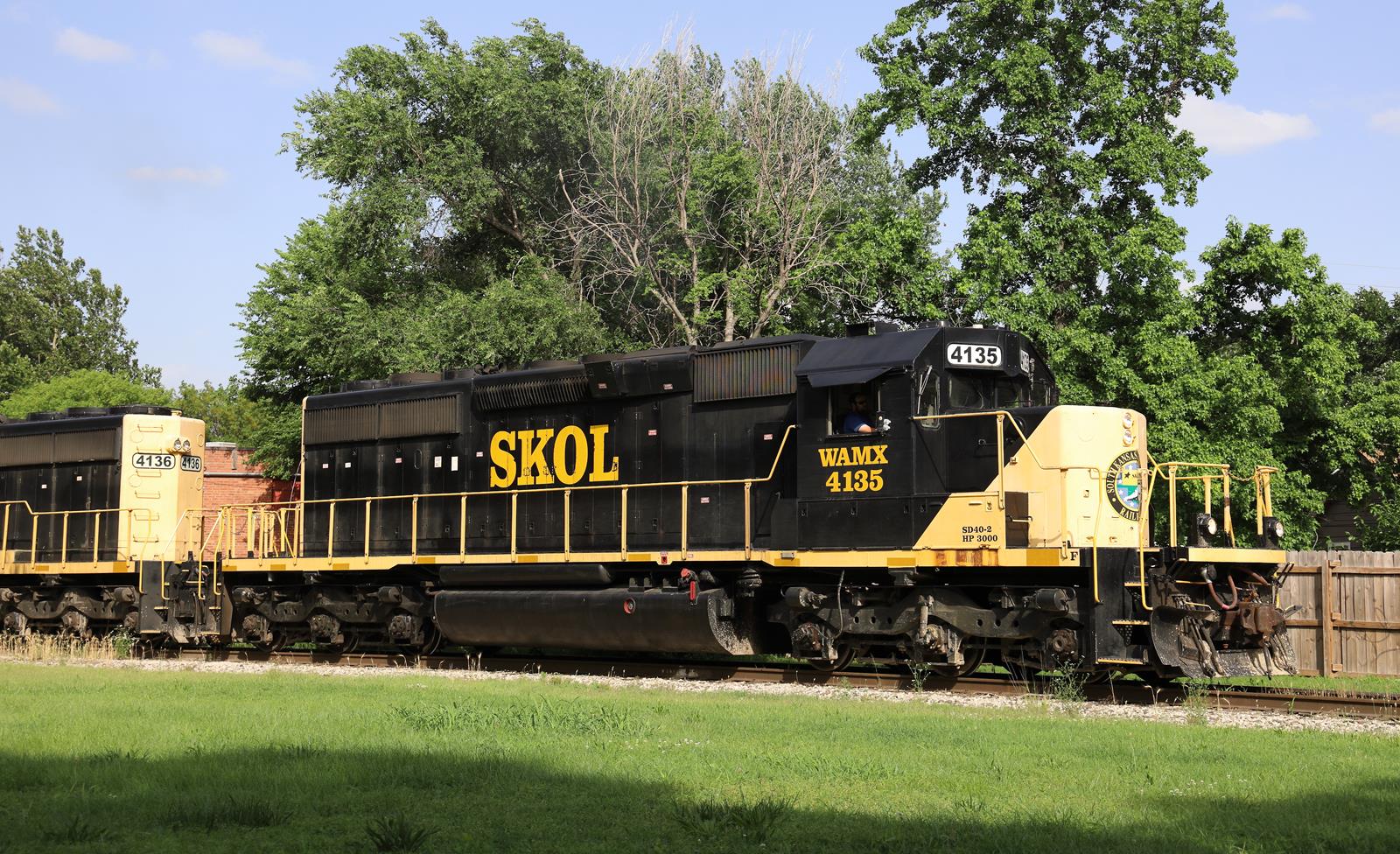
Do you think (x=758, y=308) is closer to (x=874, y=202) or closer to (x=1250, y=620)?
(x=874, y=202)

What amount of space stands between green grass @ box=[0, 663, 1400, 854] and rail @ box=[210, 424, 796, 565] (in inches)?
154

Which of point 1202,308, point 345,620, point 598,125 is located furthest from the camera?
point 598,125

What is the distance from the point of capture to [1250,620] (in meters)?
13.3

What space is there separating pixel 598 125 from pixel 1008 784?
93.2ft

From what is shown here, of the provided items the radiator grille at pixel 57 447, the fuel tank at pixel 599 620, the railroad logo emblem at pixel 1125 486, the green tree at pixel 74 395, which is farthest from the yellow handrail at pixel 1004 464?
the green tree at pixel 74 395

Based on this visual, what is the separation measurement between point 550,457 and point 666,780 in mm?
10006

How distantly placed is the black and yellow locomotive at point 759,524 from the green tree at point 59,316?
200 feet

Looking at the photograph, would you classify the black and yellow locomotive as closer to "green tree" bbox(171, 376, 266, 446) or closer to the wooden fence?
the wooden fence

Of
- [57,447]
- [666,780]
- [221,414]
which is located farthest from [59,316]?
[666,780]

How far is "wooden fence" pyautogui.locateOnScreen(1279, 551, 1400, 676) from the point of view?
16.3 m

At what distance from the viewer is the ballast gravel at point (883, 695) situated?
11117 mm

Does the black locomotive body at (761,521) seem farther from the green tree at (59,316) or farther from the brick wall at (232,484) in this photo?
the green tree at (59,316)

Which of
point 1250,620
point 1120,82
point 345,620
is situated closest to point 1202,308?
point 1120,82

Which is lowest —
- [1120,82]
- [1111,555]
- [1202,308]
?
[1111,555]
